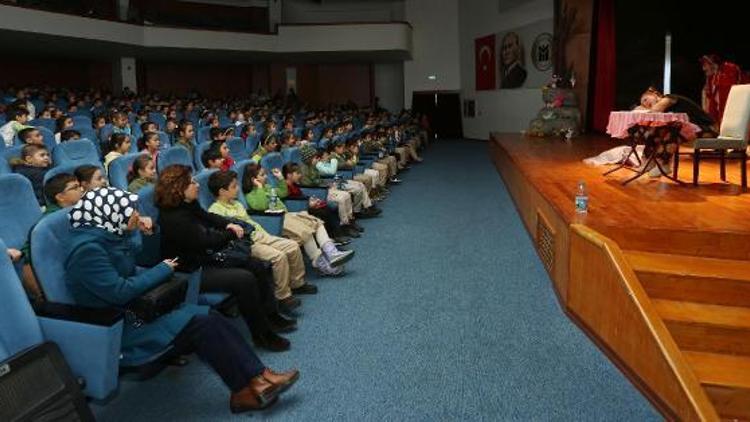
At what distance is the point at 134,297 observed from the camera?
1.99 meters

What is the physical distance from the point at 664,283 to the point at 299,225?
1.95 metres

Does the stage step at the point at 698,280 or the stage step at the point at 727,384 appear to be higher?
the stage step at the point at 698,280

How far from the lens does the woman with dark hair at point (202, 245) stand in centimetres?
249

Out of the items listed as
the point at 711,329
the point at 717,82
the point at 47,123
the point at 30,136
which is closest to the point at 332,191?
the point at 30,136

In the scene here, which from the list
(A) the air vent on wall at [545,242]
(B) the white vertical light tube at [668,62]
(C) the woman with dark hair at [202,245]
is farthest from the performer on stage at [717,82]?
(C) the woman with dark hair at [202,245]

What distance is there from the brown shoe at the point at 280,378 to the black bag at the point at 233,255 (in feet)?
2.19

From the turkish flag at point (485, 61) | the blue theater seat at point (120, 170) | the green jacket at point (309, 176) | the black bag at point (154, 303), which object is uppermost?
the turkish flag at point (485, 61)

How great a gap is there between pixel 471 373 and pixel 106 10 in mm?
11475

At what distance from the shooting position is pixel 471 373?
2.40m

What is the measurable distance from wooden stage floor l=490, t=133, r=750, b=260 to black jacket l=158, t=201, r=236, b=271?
1.74m

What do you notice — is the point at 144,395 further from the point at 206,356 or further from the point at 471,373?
the point at 471,373

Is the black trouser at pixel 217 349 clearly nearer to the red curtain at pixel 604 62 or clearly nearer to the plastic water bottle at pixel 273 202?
the plastic water bottle at pixel 273 202

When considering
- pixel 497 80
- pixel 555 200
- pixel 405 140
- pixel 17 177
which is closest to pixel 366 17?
pixel 497 80

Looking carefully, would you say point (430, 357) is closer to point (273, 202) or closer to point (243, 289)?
point (243, 289)
